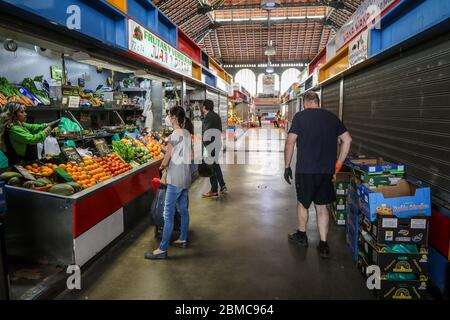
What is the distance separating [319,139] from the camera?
374cm

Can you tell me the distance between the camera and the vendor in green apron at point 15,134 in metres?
3.91

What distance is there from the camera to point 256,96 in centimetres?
4041

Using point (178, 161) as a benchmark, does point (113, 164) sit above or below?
below

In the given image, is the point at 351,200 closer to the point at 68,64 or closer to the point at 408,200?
the point at 408,200

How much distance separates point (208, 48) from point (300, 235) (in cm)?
2962

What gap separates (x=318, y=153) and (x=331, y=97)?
16.9 feet

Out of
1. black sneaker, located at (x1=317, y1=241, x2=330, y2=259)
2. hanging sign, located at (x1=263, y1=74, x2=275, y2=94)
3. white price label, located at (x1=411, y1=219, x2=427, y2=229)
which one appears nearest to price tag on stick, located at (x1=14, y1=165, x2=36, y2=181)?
black sneaker, located at (x1=317, y1=241, x2=330, y2=259)

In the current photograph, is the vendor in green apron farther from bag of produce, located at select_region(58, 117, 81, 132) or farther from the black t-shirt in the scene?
the black t-shirt

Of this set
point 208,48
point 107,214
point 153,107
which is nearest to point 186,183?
point 107,214

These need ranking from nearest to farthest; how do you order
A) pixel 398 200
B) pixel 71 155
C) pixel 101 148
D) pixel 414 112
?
pixel 398 200 < pixel 414 112 < pixel 71 155 < pixel 101 148

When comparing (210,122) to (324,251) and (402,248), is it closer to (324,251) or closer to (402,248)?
(324,251)

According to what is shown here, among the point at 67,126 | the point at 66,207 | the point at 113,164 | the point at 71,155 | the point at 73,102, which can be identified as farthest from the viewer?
the point at 73,102

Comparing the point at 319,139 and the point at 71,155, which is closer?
the point at 319,139

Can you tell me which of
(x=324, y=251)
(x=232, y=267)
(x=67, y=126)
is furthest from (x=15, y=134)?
(x=324, y=251)
